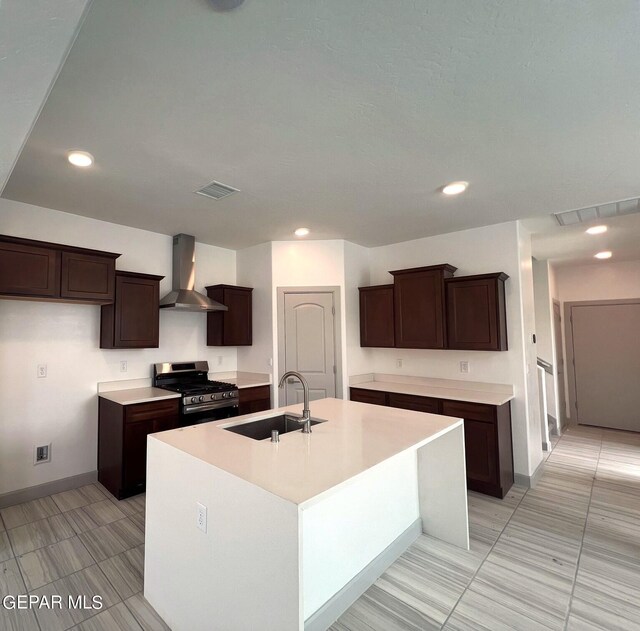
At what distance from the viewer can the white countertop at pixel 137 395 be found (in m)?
3.11

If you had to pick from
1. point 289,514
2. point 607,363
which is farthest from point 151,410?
point 607,363

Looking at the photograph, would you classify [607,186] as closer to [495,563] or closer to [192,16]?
[495,563]

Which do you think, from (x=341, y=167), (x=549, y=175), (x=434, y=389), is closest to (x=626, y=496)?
(x=434, y=389)

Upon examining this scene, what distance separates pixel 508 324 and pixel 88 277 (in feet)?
13.1

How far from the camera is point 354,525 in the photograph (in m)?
1.98

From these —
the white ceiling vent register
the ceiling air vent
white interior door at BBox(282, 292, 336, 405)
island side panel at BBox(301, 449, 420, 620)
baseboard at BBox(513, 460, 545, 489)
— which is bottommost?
baseboard at BBox(513, 460, 545, 489)

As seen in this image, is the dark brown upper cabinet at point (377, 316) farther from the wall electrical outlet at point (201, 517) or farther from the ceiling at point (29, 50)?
the ceiling at point (29, 50)

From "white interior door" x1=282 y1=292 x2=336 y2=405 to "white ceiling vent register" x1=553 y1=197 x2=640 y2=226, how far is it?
2.52m

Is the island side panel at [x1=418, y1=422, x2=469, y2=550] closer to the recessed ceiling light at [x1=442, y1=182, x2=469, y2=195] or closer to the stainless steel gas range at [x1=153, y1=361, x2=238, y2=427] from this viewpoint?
the recessed ceiling light at [x1=442, y1=182, x2=469, y2=195]

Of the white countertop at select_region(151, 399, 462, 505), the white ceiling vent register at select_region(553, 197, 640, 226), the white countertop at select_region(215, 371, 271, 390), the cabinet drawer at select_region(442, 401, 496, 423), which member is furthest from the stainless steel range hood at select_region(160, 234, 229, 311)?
the white ceiling vent register at select_region(553, 197, 640, 226)

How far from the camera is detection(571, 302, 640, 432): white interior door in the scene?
5082 millimetres

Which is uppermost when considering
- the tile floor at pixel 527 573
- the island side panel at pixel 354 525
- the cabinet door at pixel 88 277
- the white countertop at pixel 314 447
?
the cabinet door at pixel 88 277

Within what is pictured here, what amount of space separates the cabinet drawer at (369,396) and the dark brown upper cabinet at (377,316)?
1.88 ft

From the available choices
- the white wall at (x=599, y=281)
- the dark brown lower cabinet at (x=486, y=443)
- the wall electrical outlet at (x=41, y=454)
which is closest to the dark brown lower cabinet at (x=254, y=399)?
the wall electrical outlet at (x=41, y=454)
